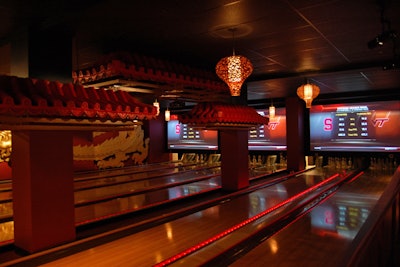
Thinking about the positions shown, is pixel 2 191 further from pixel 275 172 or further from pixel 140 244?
pixel 275 172

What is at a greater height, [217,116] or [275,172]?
[217,116]

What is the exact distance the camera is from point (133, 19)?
3605mm

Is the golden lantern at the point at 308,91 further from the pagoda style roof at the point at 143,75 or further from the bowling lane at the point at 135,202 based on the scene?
the bowling lane at the point at 135,202

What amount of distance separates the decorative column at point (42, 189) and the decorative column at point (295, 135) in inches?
309

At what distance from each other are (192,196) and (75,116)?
3.47 meters

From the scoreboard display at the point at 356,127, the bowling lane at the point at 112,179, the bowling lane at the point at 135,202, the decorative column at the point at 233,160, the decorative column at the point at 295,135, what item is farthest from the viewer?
the decorative column at the point at 295,135

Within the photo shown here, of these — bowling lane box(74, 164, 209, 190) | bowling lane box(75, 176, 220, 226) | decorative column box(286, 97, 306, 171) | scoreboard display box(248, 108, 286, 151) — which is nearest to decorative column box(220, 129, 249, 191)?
bowling lane box(75, 176, 220, 226)

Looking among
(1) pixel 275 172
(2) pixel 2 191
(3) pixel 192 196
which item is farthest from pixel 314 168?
(2) pixel 2 191

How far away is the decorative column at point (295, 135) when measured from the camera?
10.1 m

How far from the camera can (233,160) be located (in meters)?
6.90

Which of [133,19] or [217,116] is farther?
[217,116]

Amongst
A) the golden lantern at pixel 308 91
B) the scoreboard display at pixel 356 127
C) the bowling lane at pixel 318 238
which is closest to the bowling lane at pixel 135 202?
the bowling lane at pixel 318 238

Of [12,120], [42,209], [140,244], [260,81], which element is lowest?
[140,244]

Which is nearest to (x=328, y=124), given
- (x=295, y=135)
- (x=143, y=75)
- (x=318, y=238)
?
(x=295, y=135)
